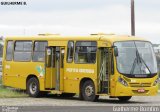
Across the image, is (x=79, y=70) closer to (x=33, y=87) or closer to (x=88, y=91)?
(x=88, y=91)

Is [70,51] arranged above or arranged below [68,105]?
above

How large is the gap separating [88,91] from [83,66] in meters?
1.05

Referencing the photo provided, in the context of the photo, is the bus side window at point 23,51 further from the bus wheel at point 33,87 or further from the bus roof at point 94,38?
the bus wheel at point 33,87

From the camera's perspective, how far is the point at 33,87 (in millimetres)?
32531

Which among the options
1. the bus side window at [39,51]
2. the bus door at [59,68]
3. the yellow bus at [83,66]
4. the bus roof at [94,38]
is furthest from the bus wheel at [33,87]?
the bus roof at [94,38]

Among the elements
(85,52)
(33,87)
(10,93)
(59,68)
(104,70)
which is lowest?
(10,93)

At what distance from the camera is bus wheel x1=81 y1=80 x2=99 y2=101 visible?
95.7 feet

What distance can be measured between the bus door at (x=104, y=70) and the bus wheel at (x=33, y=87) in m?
4.26

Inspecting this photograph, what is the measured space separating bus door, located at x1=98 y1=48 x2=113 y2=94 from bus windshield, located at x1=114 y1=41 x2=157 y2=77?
508 millimetres

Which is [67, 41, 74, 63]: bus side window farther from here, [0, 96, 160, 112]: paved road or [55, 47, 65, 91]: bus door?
[0, 96, 160, 112]: paved road

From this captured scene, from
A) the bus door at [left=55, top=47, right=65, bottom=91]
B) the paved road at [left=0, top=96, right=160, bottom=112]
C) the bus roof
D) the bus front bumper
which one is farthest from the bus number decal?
the bus front bumper

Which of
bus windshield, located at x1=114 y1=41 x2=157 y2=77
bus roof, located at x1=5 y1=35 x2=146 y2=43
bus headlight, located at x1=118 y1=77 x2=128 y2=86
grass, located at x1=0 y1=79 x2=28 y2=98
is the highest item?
bus roof, located at x1=5 y1=35 x2=146 y2=43

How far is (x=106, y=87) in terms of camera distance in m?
28.8

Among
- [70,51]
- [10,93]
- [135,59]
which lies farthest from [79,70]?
[10,93]
